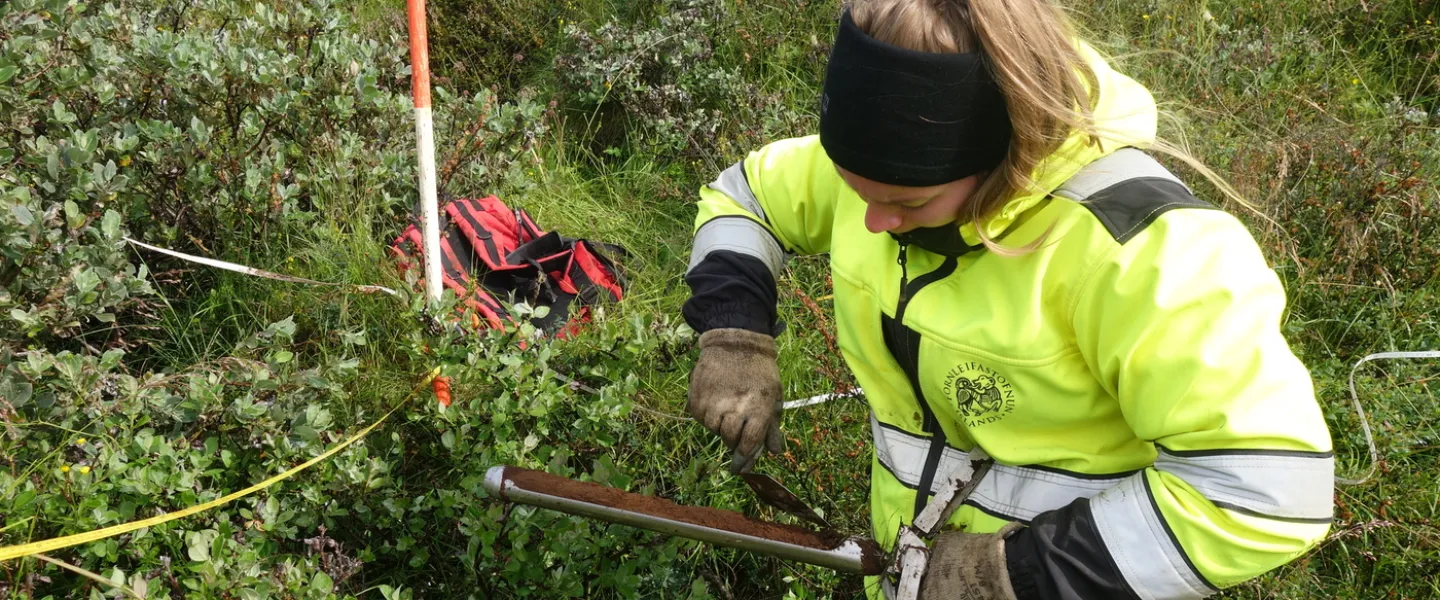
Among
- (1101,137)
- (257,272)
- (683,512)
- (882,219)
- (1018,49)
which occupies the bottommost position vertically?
(257,272)

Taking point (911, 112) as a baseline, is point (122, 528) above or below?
below

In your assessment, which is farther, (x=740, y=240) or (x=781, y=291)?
(x=781, y=291)

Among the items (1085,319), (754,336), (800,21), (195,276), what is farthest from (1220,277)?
(800,21)

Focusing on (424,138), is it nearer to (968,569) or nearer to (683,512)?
(683,512)

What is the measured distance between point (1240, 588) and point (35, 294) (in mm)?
3327

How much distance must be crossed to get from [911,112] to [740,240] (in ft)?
2.60

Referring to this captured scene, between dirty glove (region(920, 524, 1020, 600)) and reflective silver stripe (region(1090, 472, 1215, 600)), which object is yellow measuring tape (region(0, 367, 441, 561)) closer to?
dirty glove (region(920, 524, 1020, 600))

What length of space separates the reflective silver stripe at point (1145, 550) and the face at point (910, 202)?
1.59 ft

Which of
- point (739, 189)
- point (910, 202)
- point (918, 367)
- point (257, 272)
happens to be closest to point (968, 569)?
point (918, 367)

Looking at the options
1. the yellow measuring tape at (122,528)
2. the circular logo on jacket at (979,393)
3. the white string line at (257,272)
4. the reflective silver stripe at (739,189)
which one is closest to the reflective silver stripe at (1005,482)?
the circular logo on jacket at (979,393)

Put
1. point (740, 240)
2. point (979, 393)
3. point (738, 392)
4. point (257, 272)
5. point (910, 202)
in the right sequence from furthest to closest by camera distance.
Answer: point (257, 272)
point (740, 240)
point (738, 392)
point (979, 393)
point (910, 202)

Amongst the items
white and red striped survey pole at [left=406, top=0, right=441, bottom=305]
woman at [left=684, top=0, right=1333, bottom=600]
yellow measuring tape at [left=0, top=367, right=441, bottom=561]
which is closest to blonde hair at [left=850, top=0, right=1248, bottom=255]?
woman at [left=684, top=0, right=1333, bottom=600]

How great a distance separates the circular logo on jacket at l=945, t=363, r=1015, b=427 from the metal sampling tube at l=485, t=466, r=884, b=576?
12.8 inches

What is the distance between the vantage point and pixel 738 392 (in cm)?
199
